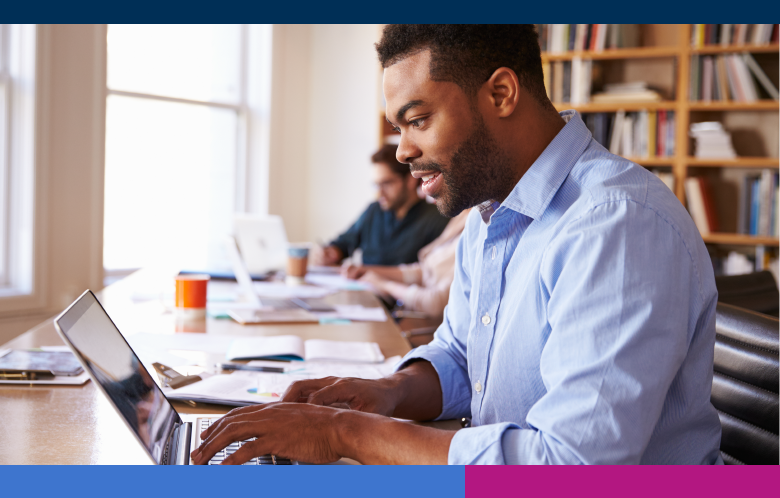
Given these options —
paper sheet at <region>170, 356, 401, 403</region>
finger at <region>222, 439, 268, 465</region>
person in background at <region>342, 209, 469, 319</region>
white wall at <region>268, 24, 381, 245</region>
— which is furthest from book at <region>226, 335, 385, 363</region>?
white wall at <region>268, 24, 381, 245</region>

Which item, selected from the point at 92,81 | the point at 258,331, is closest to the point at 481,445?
the point at 258,331

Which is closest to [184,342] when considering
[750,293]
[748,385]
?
[748,385]

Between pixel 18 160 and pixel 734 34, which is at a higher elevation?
pixel 734 34

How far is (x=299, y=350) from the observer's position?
1.40 m

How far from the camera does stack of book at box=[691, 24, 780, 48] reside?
11.0 feet

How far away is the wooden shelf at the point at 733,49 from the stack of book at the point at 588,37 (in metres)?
0.38

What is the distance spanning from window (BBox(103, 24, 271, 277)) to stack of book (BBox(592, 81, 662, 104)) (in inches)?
84.1

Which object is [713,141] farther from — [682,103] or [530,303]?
[530,303]

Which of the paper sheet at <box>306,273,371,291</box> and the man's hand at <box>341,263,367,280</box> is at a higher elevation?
the man's hand at <box>341,263,367,280</box>

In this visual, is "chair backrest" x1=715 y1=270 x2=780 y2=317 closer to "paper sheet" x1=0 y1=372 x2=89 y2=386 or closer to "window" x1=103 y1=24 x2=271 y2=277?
"paper sheet" x1=0 y1=372 x2=89 y2=386

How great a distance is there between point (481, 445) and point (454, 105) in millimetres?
447

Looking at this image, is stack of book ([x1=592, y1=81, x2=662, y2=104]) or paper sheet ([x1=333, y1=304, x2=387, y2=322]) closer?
paper sheet ([x1=333, y1=304, x2=387, y2=322])

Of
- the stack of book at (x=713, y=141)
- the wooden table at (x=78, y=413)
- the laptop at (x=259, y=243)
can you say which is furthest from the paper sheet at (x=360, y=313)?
the stack of book at (x=713, y=141)

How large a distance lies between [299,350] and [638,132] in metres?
2.89
